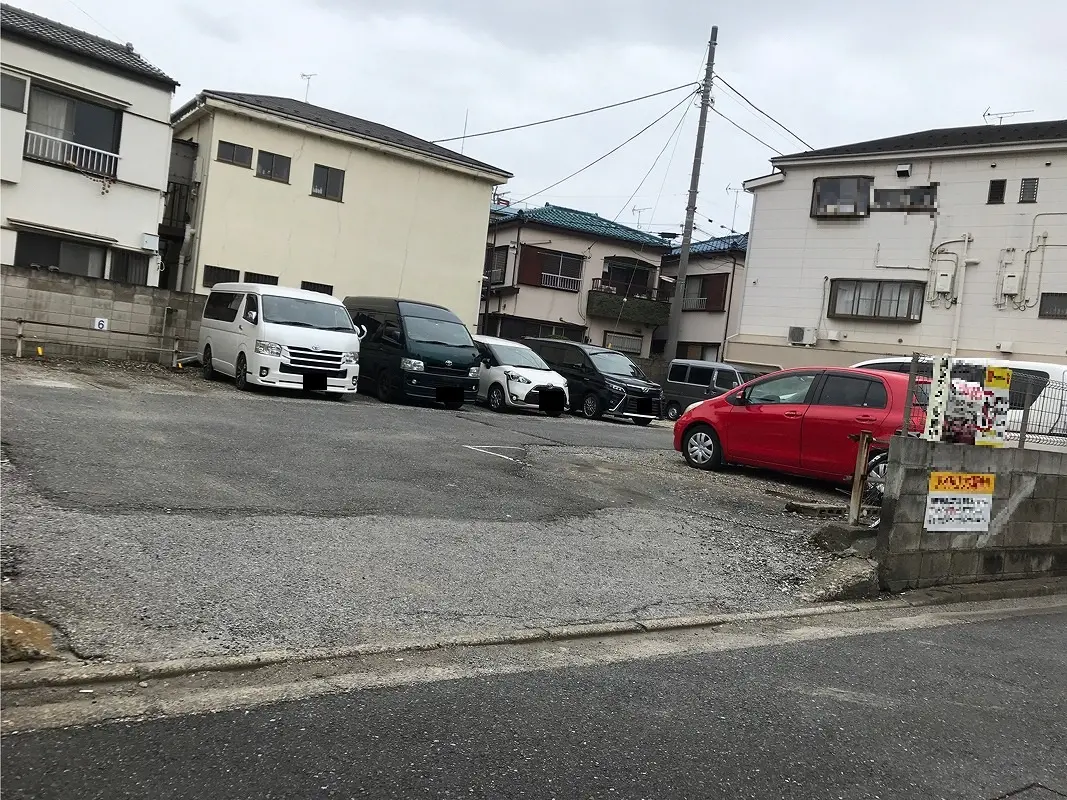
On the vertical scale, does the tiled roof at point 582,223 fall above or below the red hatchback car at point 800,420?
above

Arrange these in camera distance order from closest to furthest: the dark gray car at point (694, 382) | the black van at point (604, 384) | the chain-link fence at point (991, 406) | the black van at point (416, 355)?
1. the chain-link fence at point (991, 406)
2. the black van at point (416, 355)
3. the black van at point (604, 384)
4. the dark gray car at point (694, 382)

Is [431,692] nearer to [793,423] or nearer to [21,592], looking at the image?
[21,592]

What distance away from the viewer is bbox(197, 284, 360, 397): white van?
1348cm

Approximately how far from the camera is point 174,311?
16312 mm

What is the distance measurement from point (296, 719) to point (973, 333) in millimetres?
26159

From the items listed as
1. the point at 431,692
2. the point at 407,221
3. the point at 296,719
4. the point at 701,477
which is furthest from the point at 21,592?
the point at 407,221

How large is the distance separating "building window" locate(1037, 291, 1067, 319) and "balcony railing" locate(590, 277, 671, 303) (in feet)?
45.6

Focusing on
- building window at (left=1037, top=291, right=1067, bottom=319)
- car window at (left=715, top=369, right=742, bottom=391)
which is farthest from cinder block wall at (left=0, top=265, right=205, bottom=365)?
building window at (left=1037, top=291, right=1067, bottom=319)

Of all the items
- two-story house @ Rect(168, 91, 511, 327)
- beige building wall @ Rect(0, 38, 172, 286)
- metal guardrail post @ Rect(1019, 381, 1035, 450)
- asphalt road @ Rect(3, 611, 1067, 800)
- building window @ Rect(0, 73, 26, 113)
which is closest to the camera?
asphalt road @ Rect(3, 611, 1067, 800)

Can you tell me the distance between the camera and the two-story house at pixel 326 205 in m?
20.5

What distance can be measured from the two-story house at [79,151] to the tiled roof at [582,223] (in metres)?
14.9

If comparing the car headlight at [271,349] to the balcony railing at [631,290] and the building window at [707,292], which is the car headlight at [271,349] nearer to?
the balcony railing at [631,290]

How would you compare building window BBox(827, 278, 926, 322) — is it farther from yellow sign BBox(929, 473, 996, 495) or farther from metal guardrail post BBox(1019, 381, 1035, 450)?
yellow sign BBox(929, 473, 996, 495)

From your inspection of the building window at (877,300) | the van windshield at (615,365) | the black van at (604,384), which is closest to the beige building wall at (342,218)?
the black van at (604,384)
